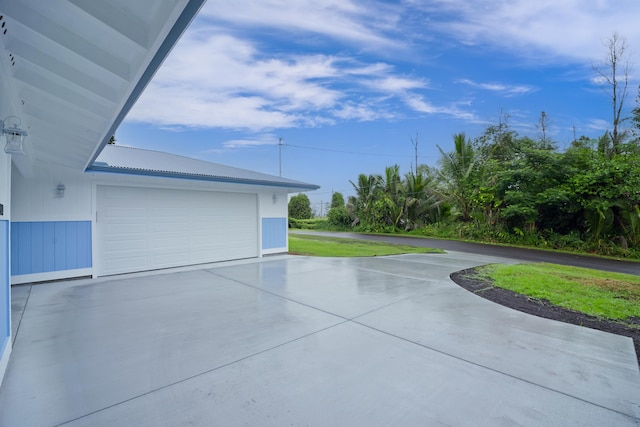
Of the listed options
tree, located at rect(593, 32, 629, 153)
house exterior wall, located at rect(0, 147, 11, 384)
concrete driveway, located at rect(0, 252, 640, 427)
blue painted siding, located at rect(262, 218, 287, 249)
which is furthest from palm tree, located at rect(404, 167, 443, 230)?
house exterior wall, located at rect(0, 147, 11, 384)

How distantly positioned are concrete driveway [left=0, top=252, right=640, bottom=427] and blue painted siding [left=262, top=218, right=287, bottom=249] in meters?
5.05

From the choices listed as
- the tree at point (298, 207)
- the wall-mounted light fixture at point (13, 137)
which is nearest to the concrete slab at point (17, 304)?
the wall-mounted light fixture at point (13, 137)

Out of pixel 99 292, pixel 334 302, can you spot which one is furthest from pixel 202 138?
pixel 334 302

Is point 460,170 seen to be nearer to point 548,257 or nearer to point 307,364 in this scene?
point 548,257

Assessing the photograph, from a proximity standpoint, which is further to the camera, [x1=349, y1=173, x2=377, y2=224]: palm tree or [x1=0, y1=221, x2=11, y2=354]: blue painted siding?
[x1=349, y1=173, x2=377, y2=224]: palm tree

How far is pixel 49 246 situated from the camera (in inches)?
259

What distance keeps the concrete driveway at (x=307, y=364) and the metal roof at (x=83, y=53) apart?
2.44 m

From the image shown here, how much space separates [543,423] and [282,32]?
16184 millimetres

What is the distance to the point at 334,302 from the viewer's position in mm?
5066

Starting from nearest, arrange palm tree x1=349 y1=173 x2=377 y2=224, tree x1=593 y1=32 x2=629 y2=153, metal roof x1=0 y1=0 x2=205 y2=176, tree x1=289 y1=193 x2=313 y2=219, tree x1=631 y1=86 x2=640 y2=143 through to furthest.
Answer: metal roof x1=0 y1=0 x2=205 y2=176, tree x1=631 y1=86 x2=640 y2=143, tree x1=593 y1=32 x2=629 y2=153, palm tree x1=349 y1=173 x2=377 y2=224, tree x1=289 y1=193 x2=313 y2=219

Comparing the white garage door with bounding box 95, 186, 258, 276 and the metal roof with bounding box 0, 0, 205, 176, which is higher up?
the metal roof with bounding box 0, 0, 205, 176

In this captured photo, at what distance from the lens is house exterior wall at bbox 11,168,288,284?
20.8ft

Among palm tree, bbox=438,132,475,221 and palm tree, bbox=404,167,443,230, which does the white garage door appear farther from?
palm tree, bbox=404,167,443,230

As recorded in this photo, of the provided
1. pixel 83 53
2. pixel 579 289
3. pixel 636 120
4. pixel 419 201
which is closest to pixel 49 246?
pixel 83 53
